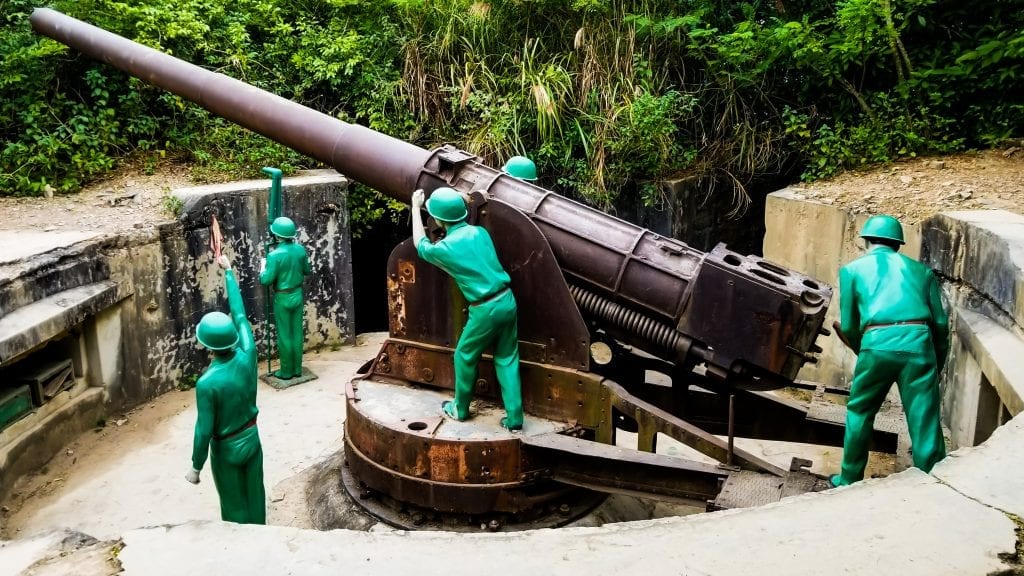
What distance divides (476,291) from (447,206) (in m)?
0.45

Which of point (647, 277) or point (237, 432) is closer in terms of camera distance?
point (237, 432)

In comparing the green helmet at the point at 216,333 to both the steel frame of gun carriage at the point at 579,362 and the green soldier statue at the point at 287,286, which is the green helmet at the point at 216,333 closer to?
the steel frame of gun carriage at the point at 579,362

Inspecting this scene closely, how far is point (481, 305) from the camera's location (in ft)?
13.8

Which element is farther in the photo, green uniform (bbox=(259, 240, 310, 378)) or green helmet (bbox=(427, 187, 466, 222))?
green uniform (bbox=(259, 240, 310, 378))

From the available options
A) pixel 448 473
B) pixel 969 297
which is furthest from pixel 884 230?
pixel 448 473

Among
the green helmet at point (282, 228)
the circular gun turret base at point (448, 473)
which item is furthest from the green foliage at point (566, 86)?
the circular gun turret base at point (448, 473)

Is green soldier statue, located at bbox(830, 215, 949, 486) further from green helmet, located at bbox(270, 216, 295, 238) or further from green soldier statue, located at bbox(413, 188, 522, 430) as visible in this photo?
green helmet, located at bbox(270, 216, 295, 238)

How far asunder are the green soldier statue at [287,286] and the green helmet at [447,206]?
301 centimetres

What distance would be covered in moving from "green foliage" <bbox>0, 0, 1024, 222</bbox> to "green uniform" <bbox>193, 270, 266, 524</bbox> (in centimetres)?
476

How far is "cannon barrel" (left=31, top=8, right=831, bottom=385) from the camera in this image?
12.8ft

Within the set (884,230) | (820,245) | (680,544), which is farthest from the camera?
(820,245)

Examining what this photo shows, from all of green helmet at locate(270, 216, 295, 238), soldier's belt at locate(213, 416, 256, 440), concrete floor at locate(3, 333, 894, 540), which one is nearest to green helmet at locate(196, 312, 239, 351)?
soldier's belt at locate(213, 416, 256, 440)

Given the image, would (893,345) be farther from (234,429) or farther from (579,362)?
(234,429)

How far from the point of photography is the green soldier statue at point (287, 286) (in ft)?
22.7
